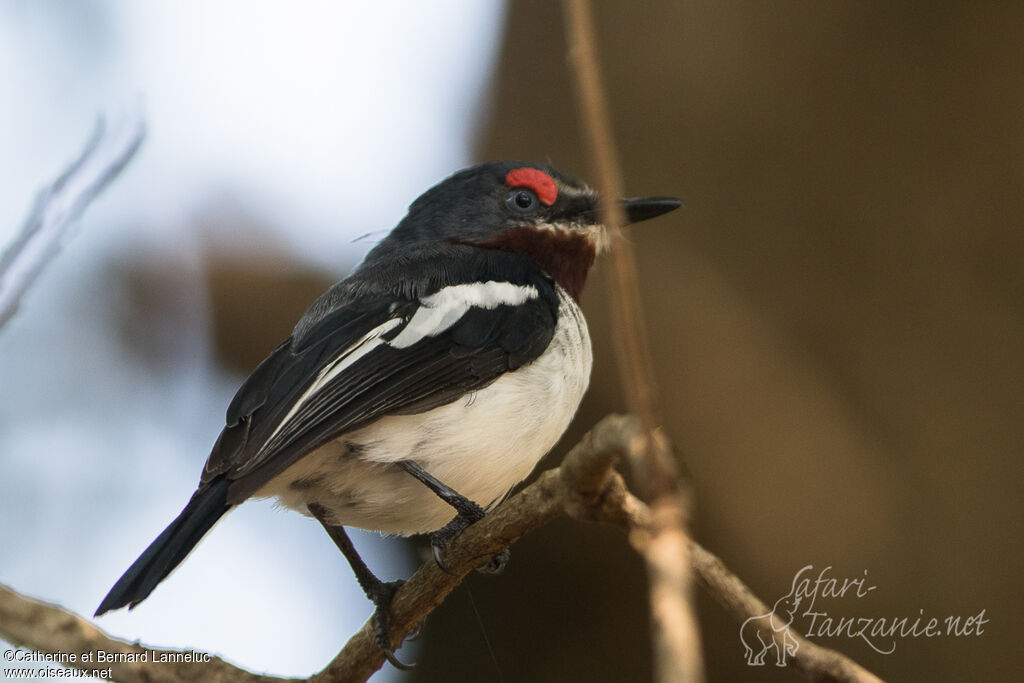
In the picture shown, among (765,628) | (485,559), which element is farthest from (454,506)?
(765,628)

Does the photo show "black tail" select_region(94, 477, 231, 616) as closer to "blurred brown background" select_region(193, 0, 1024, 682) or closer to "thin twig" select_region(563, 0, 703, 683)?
"blurred brown background" select_region(193, 0, 1024, 682)

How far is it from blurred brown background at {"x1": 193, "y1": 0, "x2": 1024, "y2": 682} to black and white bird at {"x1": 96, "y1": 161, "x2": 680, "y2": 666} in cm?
70

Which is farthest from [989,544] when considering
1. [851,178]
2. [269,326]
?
[269,326]

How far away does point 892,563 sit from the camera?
3.84m

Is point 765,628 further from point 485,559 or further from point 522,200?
point 522,200

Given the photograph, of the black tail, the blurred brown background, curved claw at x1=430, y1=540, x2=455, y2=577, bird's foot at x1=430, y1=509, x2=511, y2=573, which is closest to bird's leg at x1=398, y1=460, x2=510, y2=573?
bird's foot at x1=430, y1=509, x2=511, y2=573

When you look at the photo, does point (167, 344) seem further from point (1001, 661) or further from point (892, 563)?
point (1001, 661)

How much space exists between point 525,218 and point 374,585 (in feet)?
4.93

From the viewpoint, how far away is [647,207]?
372 centimetres

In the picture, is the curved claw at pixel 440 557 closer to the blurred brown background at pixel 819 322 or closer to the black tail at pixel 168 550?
the black tail at pixel 168 550

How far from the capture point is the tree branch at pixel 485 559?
6.15 ft

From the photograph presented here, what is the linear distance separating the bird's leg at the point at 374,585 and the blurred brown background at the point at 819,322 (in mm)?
680

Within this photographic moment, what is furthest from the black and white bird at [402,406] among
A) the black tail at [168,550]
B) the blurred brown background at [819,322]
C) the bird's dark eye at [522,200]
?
the blurred brown background at [819,322]

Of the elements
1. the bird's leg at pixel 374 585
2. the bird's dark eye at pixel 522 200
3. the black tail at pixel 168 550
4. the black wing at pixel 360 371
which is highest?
the bird's dark eye at pixel 522 200
